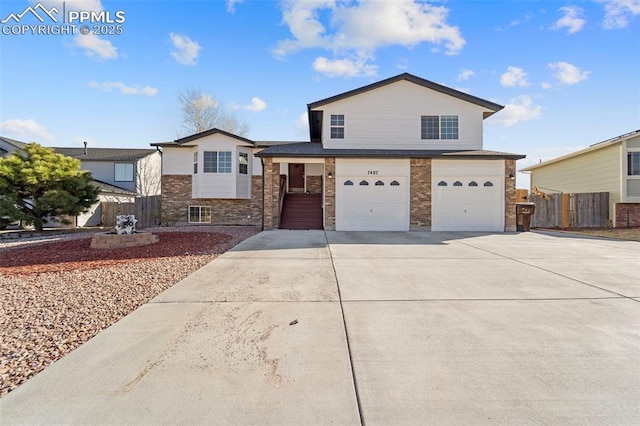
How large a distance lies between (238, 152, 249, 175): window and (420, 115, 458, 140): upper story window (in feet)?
32.3

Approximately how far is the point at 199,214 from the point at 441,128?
14343 millimetres

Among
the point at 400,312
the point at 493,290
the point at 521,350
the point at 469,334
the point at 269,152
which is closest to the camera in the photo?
the point at 521,350

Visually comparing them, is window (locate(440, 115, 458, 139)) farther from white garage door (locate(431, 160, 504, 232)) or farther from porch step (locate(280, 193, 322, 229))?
porch step (locate(280, 193, 322, 229))

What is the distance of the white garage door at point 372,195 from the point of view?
46.9 ft

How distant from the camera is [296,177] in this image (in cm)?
→ 2050

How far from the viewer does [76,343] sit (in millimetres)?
3463

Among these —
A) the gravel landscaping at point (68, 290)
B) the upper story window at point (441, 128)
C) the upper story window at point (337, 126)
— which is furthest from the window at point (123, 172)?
the upper story window at point (441, 128)

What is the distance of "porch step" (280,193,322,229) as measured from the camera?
1533 cm

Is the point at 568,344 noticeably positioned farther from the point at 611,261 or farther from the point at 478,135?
the point at 478,135

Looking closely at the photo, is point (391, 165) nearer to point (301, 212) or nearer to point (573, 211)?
point (301, 212)

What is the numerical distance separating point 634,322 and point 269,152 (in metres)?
12.5

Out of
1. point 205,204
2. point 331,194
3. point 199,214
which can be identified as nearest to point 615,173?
point 331,194

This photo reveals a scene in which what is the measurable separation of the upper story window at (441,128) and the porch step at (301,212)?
6.45m

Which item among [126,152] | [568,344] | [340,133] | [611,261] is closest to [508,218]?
[611,261]
